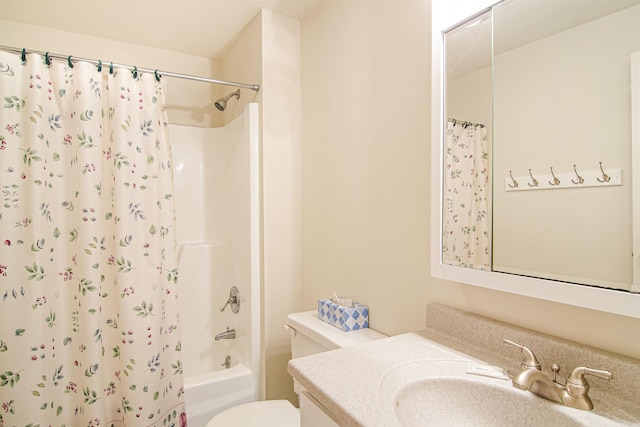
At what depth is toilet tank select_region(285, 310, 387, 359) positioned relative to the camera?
1.30 metres

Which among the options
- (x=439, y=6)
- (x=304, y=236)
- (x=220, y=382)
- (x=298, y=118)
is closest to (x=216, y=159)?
(x=298, y=118)

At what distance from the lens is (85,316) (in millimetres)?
1453

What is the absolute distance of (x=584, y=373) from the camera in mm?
681

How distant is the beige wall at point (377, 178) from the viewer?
1.02 m

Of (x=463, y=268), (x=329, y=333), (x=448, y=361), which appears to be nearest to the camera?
(x=448, y=361)

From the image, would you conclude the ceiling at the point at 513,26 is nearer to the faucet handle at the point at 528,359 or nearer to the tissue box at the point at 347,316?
the faucet handle at the point at 528,359

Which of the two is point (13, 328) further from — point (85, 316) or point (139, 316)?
point (139, 316)

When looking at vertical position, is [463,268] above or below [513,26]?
below

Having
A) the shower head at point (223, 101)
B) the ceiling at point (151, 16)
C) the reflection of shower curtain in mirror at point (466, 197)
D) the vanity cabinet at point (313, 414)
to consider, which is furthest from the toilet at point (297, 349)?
the ceiling at point (151, 16)

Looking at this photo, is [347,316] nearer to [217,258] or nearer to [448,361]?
[448,361]

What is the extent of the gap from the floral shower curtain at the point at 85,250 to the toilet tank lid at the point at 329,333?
62 cm

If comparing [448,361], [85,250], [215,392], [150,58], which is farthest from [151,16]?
[448,361]

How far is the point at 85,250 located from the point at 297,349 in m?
1.03

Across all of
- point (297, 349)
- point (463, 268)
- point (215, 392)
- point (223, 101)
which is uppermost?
point (223, 101)
